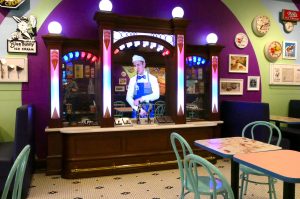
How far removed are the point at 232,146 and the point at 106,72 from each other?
219 centimetres

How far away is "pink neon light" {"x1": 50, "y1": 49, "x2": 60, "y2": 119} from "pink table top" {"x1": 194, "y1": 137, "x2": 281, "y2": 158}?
2243mm

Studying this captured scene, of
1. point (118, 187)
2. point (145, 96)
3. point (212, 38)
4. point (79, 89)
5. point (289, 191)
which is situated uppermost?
point (212, 38)

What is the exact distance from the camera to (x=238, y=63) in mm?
5316

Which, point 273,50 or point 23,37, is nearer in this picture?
point 23,37

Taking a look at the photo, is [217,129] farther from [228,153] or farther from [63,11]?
[63,11]

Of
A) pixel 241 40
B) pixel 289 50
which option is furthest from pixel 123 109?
pixel 289 50

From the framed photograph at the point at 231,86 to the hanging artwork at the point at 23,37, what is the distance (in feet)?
11.2

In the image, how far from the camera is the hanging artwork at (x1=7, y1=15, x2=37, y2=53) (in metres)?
4.08

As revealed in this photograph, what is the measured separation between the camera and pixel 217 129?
4840mm

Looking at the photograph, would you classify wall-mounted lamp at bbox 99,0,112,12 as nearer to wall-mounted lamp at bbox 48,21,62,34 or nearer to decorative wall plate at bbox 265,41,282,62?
wall-mounted lamp at bbox 48,21,62,34

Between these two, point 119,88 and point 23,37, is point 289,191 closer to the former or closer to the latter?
point 119,88

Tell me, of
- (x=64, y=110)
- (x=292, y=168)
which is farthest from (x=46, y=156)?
(x=292, y=168)

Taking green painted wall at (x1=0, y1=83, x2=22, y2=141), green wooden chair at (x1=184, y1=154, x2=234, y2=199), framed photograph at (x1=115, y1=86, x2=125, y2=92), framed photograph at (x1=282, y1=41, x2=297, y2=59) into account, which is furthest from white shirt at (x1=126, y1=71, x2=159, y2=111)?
framed photograph at (x1=282, y1=41, x2=297, y2=59)

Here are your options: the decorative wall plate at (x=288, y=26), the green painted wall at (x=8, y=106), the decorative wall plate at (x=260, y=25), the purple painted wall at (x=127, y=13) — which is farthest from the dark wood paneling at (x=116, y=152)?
the decorative wall plate at (x=288, y=26)
